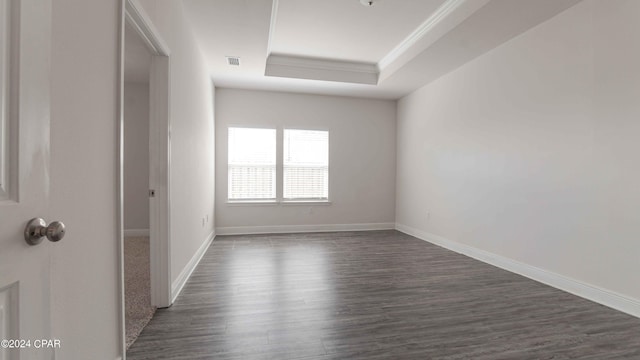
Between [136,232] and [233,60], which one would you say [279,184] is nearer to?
[233,60]

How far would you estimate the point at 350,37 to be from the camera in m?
3.94

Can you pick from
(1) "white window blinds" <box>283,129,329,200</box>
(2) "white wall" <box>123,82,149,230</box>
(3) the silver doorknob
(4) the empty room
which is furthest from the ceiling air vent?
(3) the silver doorknob

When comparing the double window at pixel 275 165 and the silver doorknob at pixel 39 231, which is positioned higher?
the double window at pixel 275 165

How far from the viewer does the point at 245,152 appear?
5512mm

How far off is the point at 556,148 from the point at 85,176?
3.95 meters

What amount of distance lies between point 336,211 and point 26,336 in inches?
206

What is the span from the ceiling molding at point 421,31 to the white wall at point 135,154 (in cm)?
452

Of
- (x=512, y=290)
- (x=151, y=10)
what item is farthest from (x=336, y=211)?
(x=151, y=10)

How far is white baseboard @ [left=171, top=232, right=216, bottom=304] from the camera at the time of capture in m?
2.57

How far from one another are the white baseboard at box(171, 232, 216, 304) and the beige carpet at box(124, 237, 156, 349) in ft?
0.68

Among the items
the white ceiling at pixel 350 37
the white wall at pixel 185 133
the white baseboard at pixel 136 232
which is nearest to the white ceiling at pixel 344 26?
the white ceiling at pixel 350 37

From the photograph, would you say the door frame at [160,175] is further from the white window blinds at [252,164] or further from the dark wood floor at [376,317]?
the white window blinds at [252,164]

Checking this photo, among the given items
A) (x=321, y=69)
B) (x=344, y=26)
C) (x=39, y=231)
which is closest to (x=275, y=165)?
(x=321, y=69)

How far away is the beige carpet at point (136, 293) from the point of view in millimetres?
2104
